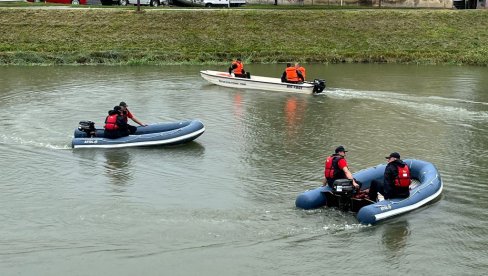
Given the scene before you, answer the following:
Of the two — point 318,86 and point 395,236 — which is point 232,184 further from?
point 318,86

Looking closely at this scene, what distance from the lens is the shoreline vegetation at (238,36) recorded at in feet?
127

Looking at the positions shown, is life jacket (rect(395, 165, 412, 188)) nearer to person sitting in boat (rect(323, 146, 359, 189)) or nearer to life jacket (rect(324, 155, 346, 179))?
person sitting in boat (rect(323, 146, 359, 189))

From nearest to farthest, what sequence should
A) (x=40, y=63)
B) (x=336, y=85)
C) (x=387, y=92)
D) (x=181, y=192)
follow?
(x=181, y=192)
(x=387, y=92)
(x=336, y=85)
(x=40, y=63)

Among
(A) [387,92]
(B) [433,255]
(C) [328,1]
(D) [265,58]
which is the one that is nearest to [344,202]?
(B) [433,255]

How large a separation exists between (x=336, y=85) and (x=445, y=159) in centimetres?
1251

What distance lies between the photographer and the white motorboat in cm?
2789

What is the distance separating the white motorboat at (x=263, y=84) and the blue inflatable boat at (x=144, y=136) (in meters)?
9.26

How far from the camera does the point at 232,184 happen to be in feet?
53.1

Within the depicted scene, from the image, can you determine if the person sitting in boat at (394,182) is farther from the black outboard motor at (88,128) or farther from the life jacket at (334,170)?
the black outboard motor at (88,128)

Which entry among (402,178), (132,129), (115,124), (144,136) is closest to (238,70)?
(132,129)

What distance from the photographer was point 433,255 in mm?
12328

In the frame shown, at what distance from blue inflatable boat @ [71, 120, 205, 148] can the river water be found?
0.77ft

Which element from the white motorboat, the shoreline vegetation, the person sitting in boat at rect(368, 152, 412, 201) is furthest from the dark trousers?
the shoreline vegetation

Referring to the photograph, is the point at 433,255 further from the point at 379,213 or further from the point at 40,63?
the point at 40,63
